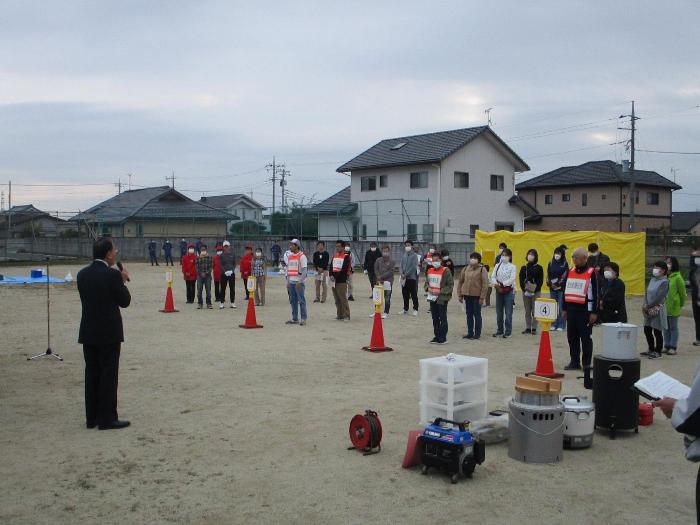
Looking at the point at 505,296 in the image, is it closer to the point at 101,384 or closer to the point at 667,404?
the point at 101,384

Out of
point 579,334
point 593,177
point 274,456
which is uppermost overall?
point 593,177

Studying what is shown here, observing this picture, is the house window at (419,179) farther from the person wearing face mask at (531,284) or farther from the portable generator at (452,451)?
the portable generator at (452,451)

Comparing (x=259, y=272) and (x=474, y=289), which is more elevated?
(x=259, y=272)

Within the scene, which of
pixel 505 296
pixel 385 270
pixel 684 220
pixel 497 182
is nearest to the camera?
pixel 505 296

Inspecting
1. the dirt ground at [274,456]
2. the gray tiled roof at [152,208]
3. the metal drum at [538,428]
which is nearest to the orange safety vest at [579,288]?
the dirt ground at [274,456]

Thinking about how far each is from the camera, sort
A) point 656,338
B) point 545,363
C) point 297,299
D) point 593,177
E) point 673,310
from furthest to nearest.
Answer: point 593,177
point 297,299
point 673,310
point 656,338
point 545,363

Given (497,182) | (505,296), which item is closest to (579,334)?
(505,296)

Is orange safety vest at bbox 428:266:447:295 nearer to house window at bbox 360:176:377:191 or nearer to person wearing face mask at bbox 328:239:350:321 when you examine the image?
person wearing face mask at bbox 328:239:350:321

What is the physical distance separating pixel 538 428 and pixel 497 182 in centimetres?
4013

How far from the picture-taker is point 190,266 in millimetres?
19422

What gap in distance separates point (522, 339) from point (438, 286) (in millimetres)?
2538

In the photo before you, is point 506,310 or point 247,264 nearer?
point 506,310

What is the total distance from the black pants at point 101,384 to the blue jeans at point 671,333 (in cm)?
991

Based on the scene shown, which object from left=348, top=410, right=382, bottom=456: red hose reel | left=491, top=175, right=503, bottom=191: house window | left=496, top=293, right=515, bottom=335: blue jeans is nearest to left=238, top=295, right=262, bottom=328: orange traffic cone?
left=496, top=293, right=515, bottom=335: blue jeans
